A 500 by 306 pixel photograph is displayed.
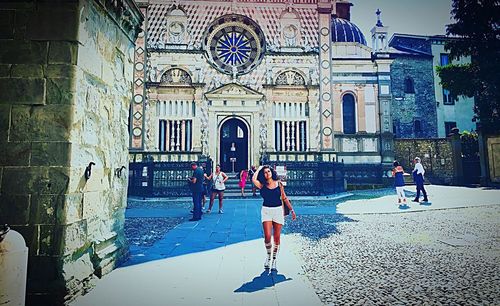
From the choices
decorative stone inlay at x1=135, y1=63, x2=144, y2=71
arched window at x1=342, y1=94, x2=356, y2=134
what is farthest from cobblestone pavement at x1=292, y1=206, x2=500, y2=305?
decorative stone inlay at x1=135, y1=63, x2=144, y2=71

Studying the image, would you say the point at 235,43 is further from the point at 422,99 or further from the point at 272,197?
the point at 422,99

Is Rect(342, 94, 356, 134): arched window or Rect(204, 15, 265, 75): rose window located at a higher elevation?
Rect(204, 15, 265, 75): rose window

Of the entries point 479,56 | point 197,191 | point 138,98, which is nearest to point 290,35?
point 138,98

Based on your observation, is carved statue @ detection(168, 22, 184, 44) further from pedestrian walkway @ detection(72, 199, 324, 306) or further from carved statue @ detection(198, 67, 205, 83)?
pedestrian walkway @ detection(72, 199, 324, 306)

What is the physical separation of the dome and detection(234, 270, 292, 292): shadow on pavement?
22184 millimetres

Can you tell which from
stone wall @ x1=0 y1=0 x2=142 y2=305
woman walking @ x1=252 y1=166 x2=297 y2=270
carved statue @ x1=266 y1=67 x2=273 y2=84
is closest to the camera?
stone wall @ x1=0 y1=0 x2=142 y2=305

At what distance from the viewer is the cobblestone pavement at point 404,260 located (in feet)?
10.6

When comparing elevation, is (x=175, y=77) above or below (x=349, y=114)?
above

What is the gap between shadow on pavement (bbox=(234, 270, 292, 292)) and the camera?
11.1ft

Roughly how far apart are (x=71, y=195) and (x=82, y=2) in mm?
2295

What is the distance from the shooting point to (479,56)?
18.2 meters

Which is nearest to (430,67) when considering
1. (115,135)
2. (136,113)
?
(136,113)

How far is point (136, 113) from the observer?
1789 centimetres

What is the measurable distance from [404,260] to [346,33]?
22122 mm
